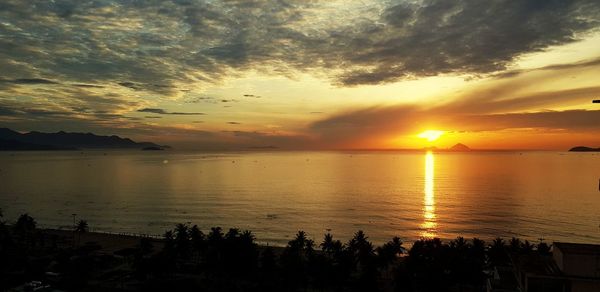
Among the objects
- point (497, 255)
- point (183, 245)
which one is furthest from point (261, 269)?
point (497, 255)

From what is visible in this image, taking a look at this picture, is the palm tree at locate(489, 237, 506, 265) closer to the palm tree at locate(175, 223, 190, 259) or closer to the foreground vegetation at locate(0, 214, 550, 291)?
the foreground vegetation at locate(0, 214, 550, 291)

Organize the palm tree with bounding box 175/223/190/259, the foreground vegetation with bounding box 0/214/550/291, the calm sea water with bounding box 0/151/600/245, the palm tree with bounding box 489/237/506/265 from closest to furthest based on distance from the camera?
the foreground vegetation with bounding box 0/214/550/291, the palm tree with bounding box 489/237/506/265, the palm tree with bounding box 175/223/190/259, the calm sea water with bounding box 0/151/600/245

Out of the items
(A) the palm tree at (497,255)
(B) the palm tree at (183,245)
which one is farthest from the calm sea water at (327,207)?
(A) the palm tree at (497,255)

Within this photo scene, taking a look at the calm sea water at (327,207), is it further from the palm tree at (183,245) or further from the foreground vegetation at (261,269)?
the foreground vegetation at (261,269)

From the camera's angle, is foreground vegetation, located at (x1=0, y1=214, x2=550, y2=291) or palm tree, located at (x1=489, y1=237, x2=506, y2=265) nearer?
foreground vegetation, located at (x1=0, y1=214, x2=550, y2=291)

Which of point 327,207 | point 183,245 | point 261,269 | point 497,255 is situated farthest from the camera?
point 327,207

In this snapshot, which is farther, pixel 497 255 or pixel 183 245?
pixel 183 245

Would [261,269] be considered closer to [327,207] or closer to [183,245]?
[183,245]

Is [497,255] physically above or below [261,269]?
above

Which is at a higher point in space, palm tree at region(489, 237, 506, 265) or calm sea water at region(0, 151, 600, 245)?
palm tree at region(489, 237, 506, 265)

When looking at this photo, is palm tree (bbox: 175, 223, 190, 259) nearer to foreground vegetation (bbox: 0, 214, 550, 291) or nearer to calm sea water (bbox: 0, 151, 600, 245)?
foreground vegetation (bbox: 0, 214, 550, 291)

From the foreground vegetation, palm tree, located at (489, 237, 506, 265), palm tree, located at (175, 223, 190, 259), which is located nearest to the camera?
the foreground vegetation

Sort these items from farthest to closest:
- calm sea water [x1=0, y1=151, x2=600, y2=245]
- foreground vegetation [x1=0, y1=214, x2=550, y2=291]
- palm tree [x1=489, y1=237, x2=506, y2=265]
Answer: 1. calm sea water [x1=0, y1=151, x2=600, y2=245]
2. palm tree [x1=489, y1=237, x2=506, y2=265]
3. foreground vegetation [x1=0, y1=214, x2=550, y2=291]

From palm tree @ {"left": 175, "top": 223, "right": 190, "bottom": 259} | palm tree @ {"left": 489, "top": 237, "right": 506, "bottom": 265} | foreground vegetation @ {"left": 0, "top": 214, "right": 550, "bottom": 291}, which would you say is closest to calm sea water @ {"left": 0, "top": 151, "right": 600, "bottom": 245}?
palm tree @ {"left": 175, "top": 223, "right": 190, "bottom": 259}
